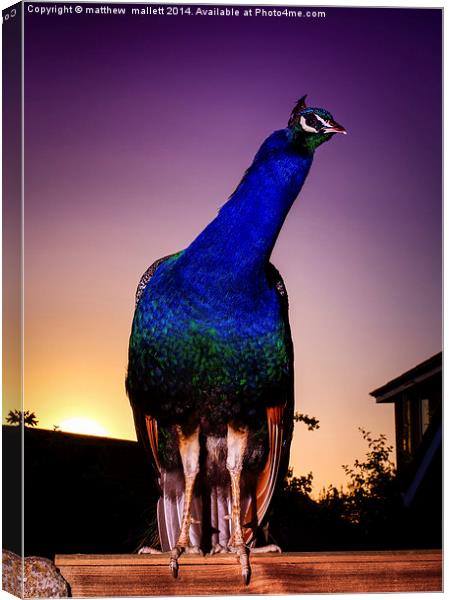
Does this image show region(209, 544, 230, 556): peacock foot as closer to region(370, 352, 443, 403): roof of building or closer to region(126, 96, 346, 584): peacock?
region(126, 96, 346, 584): peacock

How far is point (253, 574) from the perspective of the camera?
4.86 metres

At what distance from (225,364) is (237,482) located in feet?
1.59

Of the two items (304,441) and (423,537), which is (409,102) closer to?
(304,441)

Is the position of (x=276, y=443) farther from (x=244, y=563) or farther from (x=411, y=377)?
(x=411, y=377)

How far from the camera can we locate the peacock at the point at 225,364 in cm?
476

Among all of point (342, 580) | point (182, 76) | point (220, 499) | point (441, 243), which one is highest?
point (182, 76)

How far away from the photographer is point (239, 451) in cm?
491

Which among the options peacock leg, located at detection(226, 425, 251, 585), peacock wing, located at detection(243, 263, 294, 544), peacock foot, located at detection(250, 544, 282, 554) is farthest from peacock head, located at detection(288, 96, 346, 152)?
peacock foot, located at detection(250, 544, 282, 554)

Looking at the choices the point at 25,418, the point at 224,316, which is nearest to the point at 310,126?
the point at 224,316

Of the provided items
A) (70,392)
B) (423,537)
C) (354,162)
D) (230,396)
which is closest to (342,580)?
(423,537)

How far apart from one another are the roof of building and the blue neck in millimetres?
756

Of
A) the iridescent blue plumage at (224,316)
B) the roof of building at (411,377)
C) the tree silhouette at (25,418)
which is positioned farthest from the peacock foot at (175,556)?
the roof of building at (411,377)

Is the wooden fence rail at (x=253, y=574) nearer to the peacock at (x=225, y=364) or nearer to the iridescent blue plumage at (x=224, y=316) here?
the peacock at (x=225, y=364)

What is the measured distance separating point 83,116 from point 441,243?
156 centimetres
